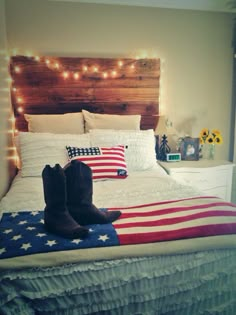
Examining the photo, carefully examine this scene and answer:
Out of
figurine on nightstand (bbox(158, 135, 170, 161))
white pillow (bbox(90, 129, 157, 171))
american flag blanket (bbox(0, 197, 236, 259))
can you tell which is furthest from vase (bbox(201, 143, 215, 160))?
american flag blanket (bbox(0, 197, 236, 259))

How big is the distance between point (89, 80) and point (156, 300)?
2.14 metres

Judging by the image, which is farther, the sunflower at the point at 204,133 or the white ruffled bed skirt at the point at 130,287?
the sunflower at the point at 204,133

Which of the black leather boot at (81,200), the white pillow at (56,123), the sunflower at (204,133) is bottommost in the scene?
Answer: the black leather boot at (81,200)

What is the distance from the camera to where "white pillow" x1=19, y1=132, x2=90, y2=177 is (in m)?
2.22

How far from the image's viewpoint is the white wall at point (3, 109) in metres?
2.16

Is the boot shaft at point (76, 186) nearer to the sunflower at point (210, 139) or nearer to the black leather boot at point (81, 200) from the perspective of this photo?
the black leather boot at point (81, 200)

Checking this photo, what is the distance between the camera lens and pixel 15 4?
8.41 ft

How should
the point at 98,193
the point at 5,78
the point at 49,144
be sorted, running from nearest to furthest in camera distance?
1. the point at 98,193
2. the point at 49,144
3. the point at 5,78

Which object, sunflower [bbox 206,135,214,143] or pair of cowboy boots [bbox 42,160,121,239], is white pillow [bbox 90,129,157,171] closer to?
sunflower [bbox 206,135,214,143]

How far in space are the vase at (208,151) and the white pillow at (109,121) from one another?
0.86m

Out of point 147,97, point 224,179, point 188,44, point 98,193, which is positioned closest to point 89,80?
point 147,97

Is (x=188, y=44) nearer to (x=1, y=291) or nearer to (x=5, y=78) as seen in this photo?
(x=5, y=78)

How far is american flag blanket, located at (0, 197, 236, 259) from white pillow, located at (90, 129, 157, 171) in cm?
85

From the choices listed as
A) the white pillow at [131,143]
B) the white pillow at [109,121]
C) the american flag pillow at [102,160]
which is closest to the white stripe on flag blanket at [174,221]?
the american flag pillow at [102,160]
